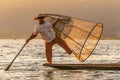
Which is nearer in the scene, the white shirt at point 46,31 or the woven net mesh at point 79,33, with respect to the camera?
the white shirt at point 46,31

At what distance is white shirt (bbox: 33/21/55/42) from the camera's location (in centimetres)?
2241

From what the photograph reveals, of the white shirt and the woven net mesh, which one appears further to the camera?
the woven net mesh

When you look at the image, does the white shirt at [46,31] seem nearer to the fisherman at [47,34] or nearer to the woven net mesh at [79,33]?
the fisherman at [47,34]

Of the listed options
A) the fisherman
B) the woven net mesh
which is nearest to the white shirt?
the fisherman

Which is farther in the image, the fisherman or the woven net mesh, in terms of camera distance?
the woven net mesh

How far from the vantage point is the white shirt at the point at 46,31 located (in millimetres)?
22406

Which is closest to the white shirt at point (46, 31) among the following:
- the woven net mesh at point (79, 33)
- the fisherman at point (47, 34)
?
the fisherman at point (47, 34)

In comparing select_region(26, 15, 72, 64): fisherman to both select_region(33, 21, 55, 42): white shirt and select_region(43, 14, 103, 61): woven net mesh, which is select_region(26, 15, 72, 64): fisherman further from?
select_region(43, 14, 103, 61): woven net mesh

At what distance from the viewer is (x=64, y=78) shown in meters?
21.6

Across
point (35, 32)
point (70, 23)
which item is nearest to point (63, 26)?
point (70, 23)

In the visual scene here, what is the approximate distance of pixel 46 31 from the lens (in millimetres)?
22562

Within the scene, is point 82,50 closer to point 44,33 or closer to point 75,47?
point 75,47

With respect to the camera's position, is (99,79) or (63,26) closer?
(99,79)

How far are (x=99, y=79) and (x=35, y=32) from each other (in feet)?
12.8
